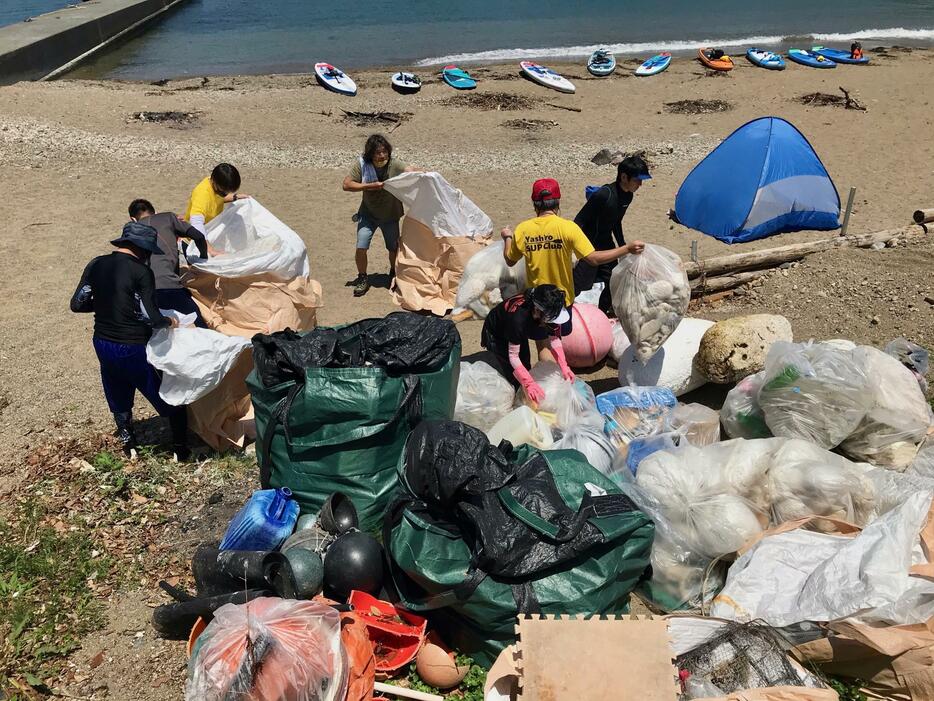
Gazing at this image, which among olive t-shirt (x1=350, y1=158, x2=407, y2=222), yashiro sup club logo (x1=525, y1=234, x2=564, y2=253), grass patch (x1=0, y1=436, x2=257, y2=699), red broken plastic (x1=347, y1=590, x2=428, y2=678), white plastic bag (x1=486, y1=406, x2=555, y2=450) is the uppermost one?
yashiro sup club logo (x1=525, y1=234, x2=564, y2=253)

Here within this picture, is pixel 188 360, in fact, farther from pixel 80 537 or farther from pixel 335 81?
pixel 335 81

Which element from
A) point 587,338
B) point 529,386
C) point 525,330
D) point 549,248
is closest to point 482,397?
point 529,386

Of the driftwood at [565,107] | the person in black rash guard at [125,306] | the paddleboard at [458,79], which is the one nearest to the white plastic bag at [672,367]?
the person in black rash guard at [125,306]

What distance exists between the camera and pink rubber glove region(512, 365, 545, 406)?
172 inches

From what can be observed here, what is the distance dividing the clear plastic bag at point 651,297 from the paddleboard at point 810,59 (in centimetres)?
1504

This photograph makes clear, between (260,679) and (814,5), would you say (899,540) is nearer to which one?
(260,679)

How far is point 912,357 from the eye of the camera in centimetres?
433

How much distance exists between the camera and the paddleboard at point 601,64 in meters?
17.0

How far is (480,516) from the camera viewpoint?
9.68 ft

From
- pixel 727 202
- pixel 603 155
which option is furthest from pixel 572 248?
pixel 603 155

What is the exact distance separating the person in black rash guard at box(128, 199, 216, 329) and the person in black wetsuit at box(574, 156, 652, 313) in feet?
8.28

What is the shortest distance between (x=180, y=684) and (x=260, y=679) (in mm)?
771

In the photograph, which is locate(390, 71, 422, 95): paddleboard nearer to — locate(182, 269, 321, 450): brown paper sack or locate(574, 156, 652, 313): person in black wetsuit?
locate(574, 156, 652, 313): person in black wetsuit

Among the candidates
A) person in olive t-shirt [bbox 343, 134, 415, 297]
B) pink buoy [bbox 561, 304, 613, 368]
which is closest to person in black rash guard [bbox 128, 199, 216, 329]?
person in olive t-shirt [bbox 343, 134, 415, 297]
